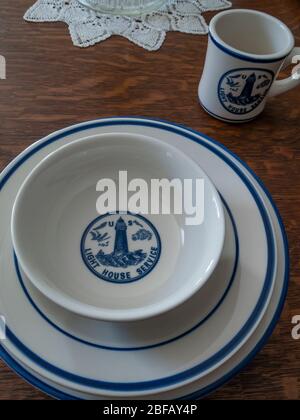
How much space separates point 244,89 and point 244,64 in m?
0.03

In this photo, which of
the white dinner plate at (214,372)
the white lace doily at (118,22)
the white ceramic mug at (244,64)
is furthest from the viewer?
the white lace doily at (118,22)

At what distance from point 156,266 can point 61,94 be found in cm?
26

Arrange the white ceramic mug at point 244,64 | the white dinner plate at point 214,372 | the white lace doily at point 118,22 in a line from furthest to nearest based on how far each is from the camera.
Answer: the white lace doily at point 118,22
the white ceramic mug at point 244,64
the white dinner plate at point 214,372

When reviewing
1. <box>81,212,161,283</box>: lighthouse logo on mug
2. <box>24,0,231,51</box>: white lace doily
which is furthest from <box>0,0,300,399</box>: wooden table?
<box>81,212,161,283</box>: lighthouse logo on mug

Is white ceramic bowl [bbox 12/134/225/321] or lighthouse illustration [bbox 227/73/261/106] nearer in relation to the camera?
white ceramic bowl [bbox 12/134/225/321]

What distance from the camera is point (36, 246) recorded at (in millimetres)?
337

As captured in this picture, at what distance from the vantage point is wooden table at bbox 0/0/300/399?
45 centimetres

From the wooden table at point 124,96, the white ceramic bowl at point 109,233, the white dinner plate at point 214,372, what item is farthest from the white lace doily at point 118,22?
the white dinner plate at point 214,372

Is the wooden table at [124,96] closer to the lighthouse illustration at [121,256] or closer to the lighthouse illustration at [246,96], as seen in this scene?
the lighthouse illustration at [246,96]

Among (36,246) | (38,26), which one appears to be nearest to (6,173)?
(36,246)

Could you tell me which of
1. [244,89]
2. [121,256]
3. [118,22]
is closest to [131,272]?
[121,256]

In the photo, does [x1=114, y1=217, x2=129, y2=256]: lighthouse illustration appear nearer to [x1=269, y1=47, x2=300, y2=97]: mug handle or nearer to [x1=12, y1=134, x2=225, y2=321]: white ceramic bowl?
[x1=12, y1=134, x2=225, y2=321]: white ceramic bowl

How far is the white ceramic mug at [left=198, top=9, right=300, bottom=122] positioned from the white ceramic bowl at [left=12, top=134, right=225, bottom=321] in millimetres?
129

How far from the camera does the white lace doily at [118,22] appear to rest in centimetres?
56
